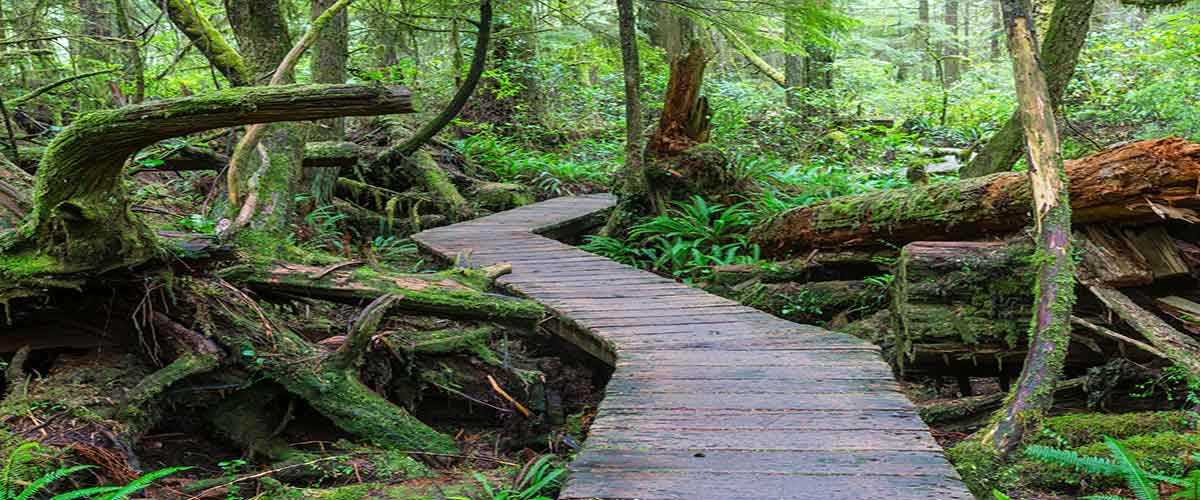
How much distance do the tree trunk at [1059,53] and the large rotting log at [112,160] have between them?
22.6 feet

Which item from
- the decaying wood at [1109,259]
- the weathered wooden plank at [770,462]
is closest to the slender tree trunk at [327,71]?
the weathered wooden plank at [770,462]

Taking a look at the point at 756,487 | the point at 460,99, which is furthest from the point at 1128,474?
the point at 460,99

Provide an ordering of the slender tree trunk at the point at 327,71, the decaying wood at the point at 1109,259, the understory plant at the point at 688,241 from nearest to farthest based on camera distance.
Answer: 1. the decaying wood at the point at 1109,259
2. the understory plant at the point at 688,241
3. the slender tree trunk at the point at 327,71

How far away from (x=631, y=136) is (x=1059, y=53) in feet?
14.3

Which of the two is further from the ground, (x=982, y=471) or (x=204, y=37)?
(x=204, y=37)

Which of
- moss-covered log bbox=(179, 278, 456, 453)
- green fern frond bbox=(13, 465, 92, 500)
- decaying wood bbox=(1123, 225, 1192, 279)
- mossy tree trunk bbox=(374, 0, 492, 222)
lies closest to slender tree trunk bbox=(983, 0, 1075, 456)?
decaying wood bbox=(1123, 225, 1192, 279)

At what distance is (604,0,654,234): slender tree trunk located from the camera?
842cm

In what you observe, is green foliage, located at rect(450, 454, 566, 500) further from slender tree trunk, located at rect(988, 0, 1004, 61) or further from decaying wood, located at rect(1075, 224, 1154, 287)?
slender tree trunk, located at rect(988, 0, 1004, 61)

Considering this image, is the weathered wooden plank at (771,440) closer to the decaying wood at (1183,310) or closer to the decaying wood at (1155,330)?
the decaying wood at (1155,330)

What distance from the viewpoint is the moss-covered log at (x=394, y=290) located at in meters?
4.43

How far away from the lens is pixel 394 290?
459cm

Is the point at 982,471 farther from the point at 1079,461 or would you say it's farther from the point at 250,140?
the point at 250,140

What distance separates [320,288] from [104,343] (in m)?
1.13

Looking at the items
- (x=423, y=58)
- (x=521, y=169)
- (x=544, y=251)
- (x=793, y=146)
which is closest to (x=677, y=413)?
(x=544, y=251)
